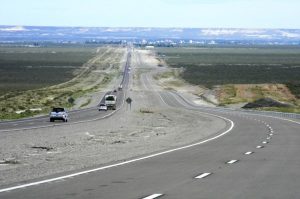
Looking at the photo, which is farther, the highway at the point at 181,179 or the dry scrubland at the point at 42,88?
the dry scrubland at the point at 42,88

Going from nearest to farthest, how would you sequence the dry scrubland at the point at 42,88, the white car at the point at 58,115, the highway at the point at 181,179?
the highway at the point at 181,179, the white car at the point at 58,115, the dry scrubland at the point at 42,88

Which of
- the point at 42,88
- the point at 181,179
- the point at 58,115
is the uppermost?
the point at 181,179

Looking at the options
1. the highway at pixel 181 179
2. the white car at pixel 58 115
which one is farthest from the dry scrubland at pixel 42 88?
the highway at pixel 181 179

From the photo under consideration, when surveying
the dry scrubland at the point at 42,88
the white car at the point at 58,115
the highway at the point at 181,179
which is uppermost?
the highway at the point at 181,179

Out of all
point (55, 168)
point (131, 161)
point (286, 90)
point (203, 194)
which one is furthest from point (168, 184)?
point (286, 90)

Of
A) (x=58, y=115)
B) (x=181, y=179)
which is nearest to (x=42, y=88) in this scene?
(x=58, y=115)

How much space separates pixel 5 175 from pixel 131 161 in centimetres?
569

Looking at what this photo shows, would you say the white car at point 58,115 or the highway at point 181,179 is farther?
the white car at point 58,115

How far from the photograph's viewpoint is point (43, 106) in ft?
307

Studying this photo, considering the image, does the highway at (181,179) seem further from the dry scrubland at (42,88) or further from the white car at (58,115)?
the dry scrubland at (42,88)

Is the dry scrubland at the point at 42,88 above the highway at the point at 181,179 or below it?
below

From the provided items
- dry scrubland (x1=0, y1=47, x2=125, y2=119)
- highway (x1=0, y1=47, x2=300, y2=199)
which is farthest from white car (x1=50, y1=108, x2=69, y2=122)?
highway (x1=0, y1=47, x2=300, y2=199)

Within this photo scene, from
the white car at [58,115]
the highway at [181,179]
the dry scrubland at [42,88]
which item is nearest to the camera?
the highway at [181,179]

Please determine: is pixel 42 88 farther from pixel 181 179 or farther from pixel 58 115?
pixel 181 179
